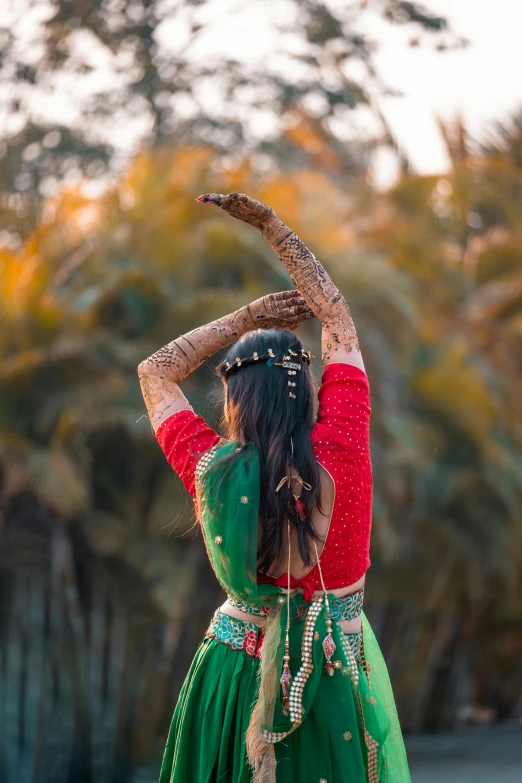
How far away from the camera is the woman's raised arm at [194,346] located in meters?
2.64

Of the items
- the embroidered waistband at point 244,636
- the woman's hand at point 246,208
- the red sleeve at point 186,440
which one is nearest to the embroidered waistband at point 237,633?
the embroidered waistband at point 244,636

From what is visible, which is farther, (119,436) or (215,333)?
(119,436)

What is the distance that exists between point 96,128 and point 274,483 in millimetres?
→ 8985

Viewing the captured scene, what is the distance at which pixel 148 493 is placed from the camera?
22.0ft

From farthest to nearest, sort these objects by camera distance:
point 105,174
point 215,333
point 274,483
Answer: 1. point 105,174
2. point 215,333
3. point 274,483

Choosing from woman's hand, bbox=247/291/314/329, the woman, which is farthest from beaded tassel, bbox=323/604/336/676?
woman's hand, bbox=247/291/314/329

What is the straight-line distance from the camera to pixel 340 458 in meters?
2.44

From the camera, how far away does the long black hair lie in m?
2.41

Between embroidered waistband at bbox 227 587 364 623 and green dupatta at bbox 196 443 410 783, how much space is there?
0.09 feet

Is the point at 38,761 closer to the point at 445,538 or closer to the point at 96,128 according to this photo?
the point at 445,538

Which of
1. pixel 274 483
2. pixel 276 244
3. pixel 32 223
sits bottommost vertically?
pixel 32 223

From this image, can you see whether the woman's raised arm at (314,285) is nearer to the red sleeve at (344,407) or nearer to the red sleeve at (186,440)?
the red sleeve at (344,407)

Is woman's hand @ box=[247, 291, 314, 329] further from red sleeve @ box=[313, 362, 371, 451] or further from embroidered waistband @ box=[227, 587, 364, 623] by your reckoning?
embroidered waistband @ box=[227, 587, 364, 623]

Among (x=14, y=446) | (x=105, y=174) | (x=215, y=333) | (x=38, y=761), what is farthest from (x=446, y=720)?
(x=215, y=333)
